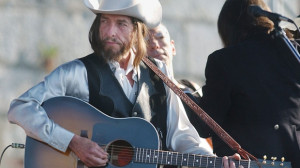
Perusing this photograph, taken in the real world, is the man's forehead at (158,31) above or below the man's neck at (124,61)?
above

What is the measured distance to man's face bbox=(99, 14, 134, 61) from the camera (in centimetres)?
523

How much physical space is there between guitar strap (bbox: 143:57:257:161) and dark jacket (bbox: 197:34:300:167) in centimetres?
17

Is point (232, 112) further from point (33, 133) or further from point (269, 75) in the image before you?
point (33, 133)

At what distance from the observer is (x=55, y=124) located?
16.6 feet

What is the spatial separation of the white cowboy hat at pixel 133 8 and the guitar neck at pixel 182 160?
871 mm

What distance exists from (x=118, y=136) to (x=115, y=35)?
2.10ft

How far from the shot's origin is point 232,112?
5.39 m

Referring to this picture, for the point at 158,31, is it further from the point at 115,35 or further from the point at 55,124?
the point at 55,124

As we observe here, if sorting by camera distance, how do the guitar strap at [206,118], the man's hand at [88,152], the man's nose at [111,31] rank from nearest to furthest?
the man's hand at [88,152]
the guitar strap at [206,118]
the man's nose at [111,31]

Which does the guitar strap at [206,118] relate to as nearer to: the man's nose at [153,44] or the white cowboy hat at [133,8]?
the white cowboy hat at [133,8]

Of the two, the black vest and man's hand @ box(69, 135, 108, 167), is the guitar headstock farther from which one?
man's hand @ box(69, 135, 108, 167)

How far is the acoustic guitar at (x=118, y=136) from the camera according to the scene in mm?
5082

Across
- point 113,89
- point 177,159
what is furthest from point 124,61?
point 177,159

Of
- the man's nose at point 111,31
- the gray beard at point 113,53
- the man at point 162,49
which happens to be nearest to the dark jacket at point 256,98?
the gray beard at point 113,53
